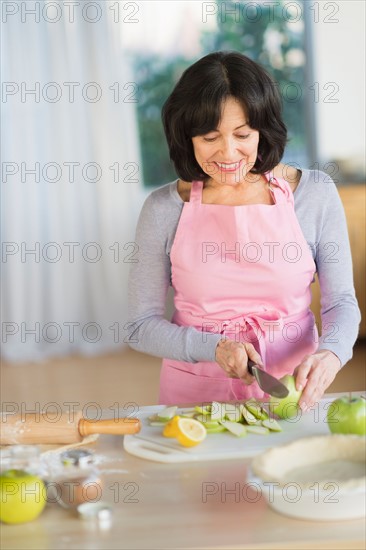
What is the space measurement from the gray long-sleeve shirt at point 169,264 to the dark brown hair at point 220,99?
148 mm

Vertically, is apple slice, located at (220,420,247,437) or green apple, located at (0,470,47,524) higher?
apple slice, located at (220,420,247,437)

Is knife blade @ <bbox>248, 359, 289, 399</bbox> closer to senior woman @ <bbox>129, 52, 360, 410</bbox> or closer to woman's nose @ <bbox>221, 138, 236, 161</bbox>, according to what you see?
senior woman @ <bbox>129, 52, 360, 410</bbox>

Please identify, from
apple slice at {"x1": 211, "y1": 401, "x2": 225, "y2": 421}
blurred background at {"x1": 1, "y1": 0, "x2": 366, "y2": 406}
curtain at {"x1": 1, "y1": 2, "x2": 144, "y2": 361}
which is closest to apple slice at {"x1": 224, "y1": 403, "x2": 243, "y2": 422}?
apple slice at {"x1": 211, "y1": 401, "x2": 225, "y2": 421}

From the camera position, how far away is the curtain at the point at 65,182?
465 centimetres

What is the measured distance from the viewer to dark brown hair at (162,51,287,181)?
1.85 metres

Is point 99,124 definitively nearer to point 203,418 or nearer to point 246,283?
point 246,283

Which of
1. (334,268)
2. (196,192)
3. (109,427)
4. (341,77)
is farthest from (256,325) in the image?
(341,77)

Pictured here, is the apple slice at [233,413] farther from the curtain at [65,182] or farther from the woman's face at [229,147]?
the curtain at [65,182]

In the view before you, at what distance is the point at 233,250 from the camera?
6.53ft

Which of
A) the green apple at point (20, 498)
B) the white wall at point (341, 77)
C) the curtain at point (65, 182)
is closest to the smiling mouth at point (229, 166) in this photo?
the green apple at point (20, 498)

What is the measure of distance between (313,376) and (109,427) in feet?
1.36

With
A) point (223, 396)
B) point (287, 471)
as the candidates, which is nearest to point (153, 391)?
point (223, 396)

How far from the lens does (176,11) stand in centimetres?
483

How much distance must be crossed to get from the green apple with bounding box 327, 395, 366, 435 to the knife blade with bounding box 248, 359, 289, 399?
10 cm
